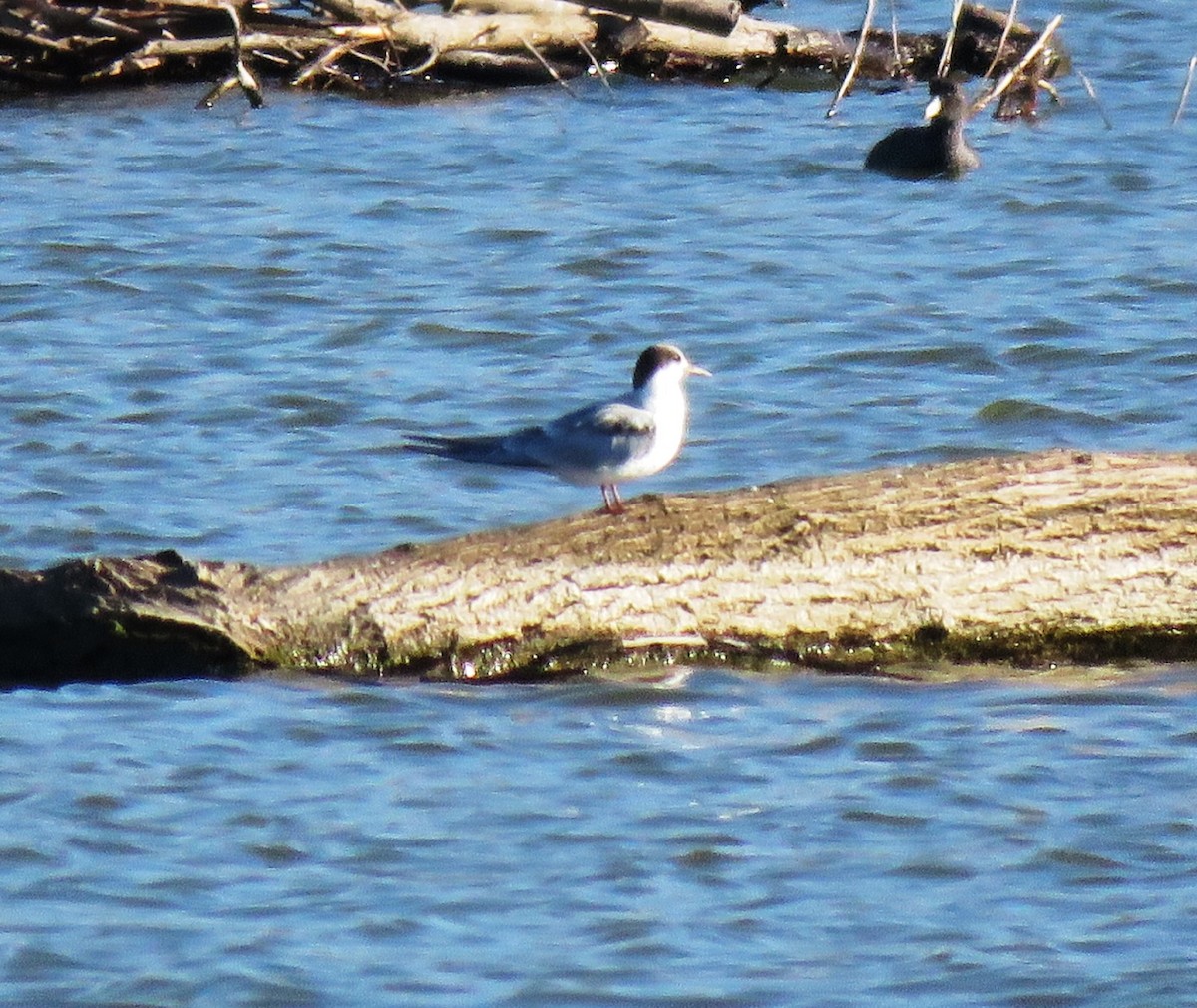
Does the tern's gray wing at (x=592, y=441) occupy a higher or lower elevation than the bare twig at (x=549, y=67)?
lower

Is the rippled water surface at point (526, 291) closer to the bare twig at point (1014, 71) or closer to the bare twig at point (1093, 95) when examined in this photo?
the bare twig at point (1093, 95)

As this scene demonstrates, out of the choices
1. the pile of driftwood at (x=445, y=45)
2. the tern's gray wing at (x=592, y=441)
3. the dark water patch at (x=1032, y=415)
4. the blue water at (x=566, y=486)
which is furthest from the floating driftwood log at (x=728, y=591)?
the pile of driftwood at (x=445, y=45)

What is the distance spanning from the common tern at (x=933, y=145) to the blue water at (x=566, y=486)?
14cm

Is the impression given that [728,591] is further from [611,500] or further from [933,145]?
[933,145]

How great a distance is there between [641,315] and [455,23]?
321 cm

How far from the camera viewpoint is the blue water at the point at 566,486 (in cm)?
484

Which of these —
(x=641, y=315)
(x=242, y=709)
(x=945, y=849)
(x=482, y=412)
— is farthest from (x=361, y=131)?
(x=945, y=849)

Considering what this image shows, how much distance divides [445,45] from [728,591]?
809 cm

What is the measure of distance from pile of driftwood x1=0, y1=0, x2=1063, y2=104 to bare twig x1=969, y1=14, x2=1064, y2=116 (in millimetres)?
174

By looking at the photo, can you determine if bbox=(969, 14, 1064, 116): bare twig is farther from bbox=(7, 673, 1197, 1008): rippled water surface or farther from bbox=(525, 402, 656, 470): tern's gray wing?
bbox=(7, 673, 1197, 1008): rippled water surface

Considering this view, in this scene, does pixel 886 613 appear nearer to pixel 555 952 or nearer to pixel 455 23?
pixel 555 952

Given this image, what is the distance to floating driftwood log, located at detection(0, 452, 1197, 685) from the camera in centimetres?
553

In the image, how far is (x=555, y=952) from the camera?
15.6ft

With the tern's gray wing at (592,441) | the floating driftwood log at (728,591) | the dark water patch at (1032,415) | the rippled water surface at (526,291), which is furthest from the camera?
the dark water patch at (1032,415)
